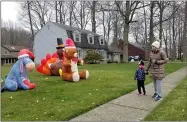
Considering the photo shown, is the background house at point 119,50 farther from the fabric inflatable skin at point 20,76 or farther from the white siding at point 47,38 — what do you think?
the fabric inflatable skin at point 20,76

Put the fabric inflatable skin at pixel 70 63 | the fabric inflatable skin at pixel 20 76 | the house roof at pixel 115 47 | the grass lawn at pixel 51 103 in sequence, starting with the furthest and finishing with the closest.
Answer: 1. the house roof at pixel 115 47
2. the fabric inflatable skin at pixel 70 63
3. the fabric inflatable skin at pixel 20 76
4. the grass lawn at pixel 51 103

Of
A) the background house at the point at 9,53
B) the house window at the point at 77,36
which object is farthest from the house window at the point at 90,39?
the background house at the point at 9,53

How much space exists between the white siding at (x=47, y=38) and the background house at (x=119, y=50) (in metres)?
15.5

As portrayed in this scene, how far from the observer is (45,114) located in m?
5.85

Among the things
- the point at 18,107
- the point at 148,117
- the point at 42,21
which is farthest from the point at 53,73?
the point at 42,21

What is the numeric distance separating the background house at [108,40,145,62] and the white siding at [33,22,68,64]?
15466mm

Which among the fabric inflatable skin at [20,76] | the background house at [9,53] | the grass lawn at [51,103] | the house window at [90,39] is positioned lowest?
the grass lawn at [51,103]

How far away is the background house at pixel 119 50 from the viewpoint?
51725 millimetres

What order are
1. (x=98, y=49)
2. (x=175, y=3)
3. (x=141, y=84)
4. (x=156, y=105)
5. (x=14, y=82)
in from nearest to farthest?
(x=156, y=105), (x=141, y=84), (x=14, y=82), (x=175, y=3), (x=98, y=49)

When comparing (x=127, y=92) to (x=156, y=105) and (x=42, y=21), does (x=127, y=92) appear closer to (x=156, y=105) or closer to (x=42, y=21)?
(x=156, y=105)

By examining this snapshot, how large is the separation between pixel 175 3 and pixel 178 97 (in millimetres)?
25156

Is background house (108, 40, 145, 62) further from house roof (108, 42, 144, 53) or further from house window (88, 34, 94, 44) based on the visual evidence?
house window (88, 34, 94, 44)

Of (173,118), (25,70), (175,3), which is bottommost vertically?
(173,118)

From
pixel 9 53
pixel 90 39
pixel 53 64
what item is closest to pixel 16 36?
pixel 9 53
